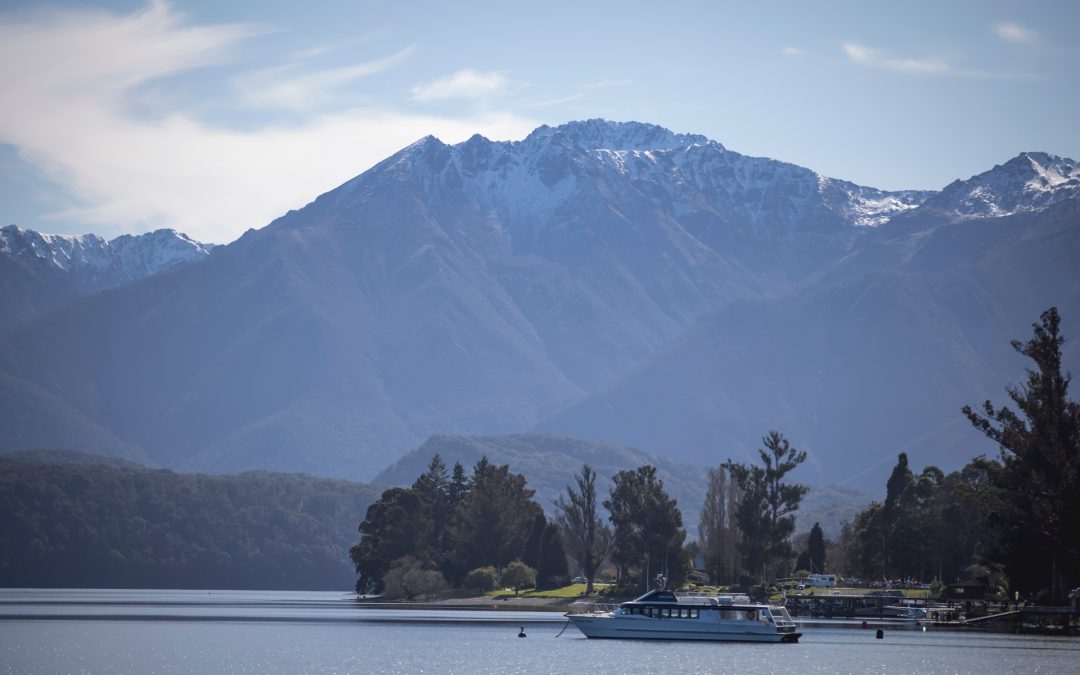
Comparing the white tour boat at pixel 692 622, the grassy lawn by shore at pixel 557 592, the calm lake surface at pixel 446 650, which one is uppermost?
the grassy lawn by shore at pixel 557 592

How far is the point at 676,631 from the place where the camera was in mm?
118250

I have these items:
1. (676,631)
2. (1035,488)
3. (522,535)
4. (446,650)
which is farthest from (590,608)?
(1035,488)

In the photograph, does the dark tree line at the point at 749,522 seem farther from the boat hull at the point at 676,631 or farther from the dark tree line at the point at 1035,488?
the boat hull at the point at 676,631

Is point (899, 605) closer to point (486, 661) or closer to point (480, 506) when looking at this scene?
point (480, 506)

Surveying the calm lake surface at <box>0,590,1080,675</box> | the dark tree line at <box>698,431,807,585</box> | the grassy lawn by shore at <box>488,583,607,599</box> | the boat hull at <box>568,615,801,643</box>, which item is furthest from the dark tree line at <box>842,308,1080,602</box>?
the grassy lawn by shore at <box>488,583,607,599</box>

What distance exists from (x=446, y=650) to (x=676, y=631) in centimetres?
2161

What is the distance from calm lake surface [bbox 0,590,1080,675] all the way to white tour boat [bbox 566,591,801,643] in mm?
1137

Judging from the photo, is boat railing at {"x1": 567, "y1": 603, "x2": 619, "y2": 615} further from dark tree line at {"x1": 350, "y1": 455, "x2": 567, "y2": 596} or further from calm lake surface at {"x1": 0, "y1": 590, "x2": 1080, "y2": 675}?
dark tree line at {"x1": 350, "y1": 455, "x2": 567, "y2": 596}

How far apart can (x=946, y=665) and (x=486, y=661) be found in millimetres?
27871

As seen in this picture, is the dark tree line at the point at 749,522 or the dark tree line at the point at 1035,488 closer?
the dark tree line at the point at 1035,488

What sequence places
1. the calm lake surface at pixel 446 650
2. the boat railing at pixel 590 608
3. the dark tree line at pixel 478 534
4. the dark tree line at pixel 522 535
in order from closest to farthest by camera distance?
the calm lake surface at pixel 446 650, the boat railing at pixel 590 608, the dark tree line at pixel 522 535, the dark tree line at pixel 478 534

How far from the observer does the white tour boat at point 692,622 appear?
118 metres

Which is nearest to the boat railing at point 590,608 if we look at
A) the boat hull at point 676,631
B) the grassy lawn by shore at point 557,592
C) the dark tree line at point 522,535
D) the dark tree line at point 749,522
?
the dark tree line at point 522,535

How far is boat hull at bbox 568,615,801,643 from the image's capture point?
117438 millimetres
